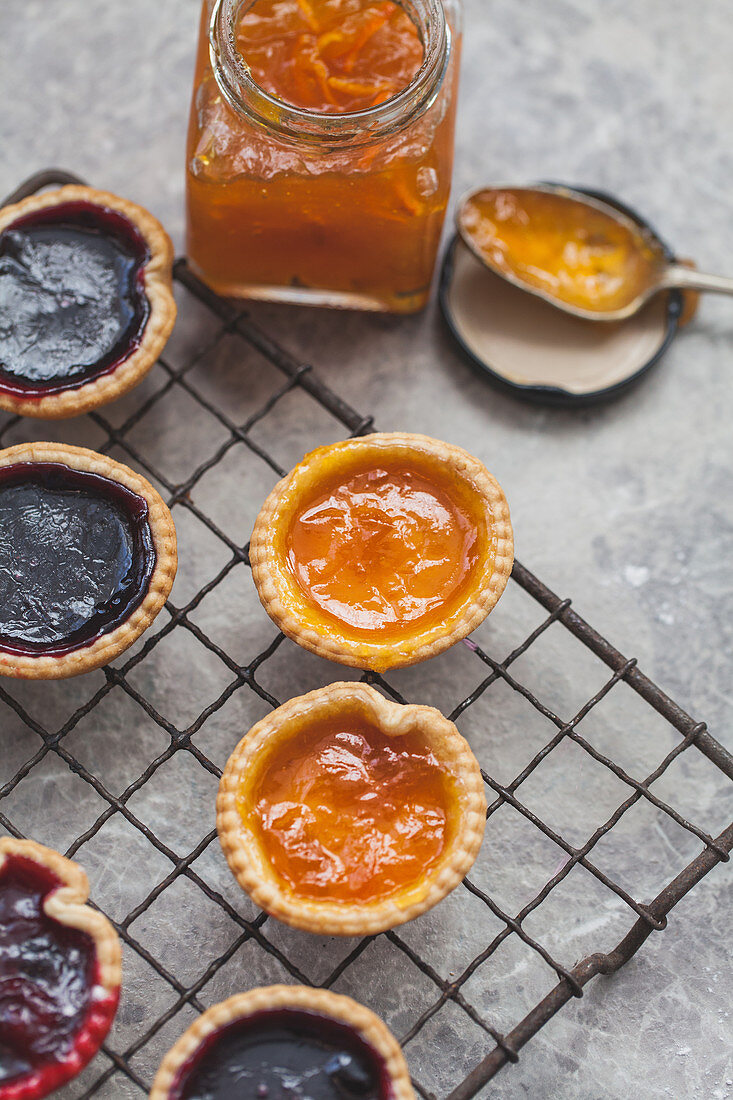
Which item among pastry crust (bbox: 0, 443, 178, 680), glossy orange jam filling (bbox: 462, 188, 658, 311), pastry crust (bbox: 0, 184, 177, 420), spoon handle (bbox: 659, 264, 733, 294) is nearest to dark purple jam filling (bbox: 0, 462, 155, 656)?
pastry crust (bbox: 0, 443, 178, 680)

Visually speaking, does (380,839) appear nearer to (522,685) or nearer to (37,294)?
(522,685)

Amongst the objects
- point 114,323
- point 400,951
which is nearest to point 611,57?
point 114,323

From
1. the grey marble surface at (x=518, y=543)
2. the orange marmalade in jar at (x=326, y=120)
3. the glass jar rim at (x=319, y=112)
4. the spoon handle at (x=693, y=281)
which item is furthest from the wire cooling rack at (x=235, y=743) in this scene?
the spoon handle at (x=693, y=281)

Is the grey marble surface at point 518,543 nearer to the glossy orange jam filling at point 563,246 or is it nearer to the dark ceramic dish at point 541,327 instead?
the dark ceramic dish at point 541,327

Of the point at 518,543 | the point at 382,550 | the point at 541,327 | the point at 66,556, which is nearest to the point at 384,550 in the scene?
the point at 382,550

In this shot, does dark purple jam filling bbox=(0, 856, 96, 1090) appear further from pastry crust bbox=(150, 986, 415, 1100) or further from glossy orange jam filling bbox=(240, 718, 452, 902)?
glossy orange jam filling bbox=(240, 718, 452, 902)
